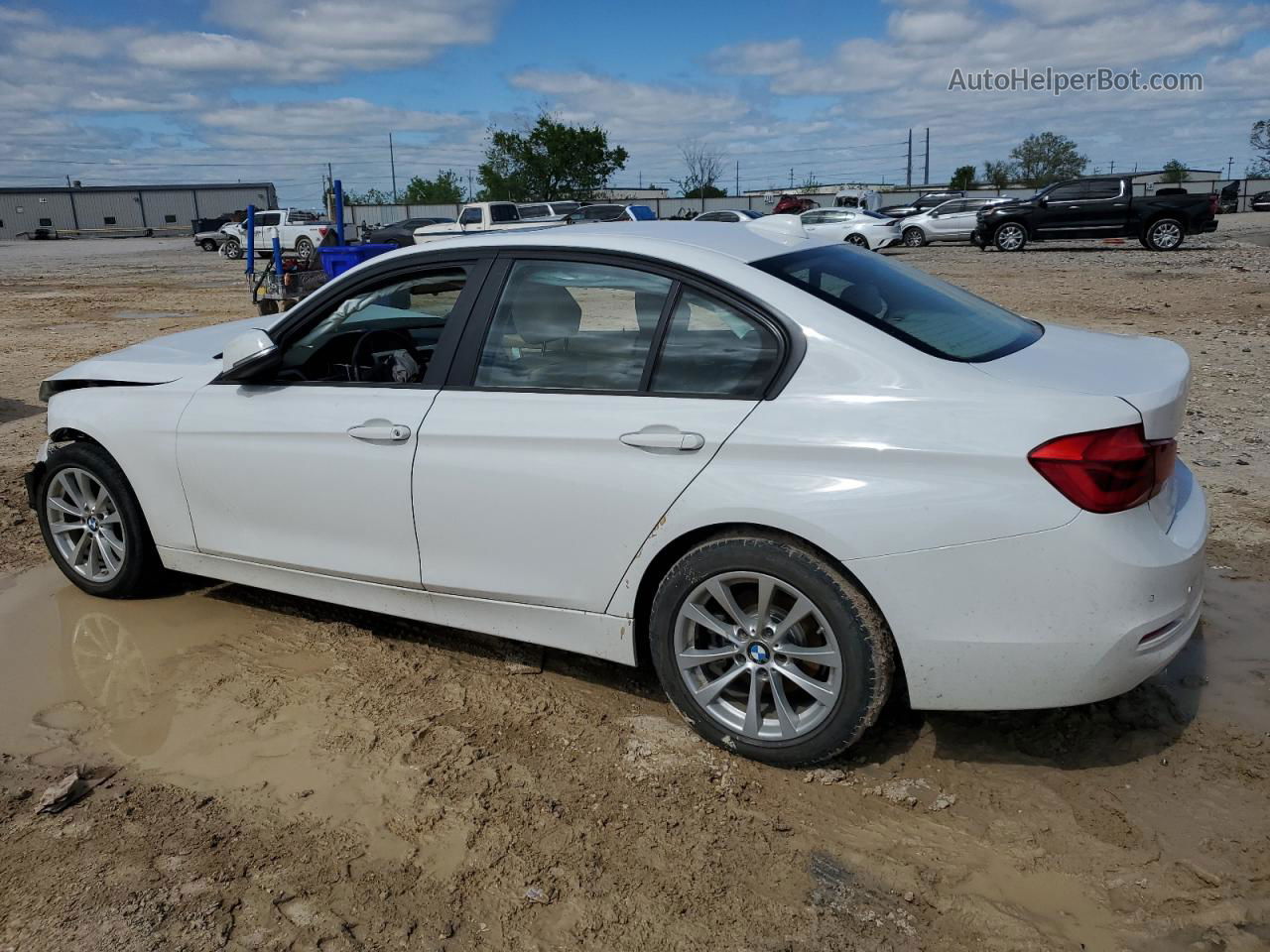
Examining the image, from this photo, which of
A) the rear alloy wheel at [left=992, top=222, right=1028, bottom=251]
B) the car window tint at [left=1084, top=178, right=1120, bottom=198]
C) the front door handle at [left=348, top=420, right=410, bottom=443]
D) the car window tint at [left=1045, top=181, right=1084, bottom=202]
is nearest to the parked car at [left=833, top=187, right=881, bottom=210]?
the rear alloy wheel at [left=992, top=222, right=1028, bottom=251]

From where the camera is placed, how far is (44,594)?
4.95m

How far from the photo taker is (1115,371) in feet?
10.1

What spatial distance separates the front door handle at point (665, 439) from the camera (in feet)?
10.2

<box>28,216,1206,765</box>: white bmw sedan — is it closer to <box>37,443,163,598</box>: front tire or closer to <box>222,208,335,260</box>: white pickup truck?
<box>37,443,163,598</box>: front tire

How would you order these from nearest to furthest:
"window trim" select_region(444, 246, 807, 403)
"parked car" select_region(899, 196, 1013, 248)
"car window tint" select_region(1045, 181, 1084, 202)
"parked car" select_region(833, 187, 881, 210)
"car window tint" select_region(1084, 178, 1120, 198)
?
1. "window trim" select_region(444, 246, 807, 403)
2. "car window tint" select_region(1084, 178, 1120, 198)
3. "car window tint" select_region(1045, 181, 1084, 202)
4. "parked car" select_region(899, 196, 1013, 248)
5. "parked car" select_region(833, 187, 881, 210)

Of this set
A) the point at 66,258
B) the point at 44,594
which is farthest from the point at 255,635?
the point at 66,258

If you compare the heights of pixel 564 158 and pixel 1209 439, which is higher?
pixel 564 158

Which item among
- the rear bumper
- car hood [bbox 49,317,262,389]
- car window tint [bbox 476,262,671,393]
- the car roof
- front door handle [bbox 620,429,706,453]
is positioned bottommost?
the rear bumper

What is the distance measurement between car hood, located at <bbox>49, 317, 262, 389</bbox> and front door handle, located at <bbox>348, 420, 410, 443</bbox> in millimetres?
956

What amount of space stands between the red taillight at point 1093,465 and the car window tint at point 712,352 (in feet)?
2.75

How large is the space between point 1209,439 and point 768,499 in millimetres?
5148

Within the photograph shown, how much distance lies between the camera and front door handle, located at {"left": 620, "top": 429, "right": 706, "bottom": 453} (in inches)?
122

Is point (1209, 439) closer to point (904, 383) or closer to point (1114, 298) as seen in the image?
point (904, 383)

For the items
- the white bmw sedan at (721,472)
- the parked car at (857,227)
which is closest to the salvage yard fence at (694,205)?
the parked car at (857,227)
